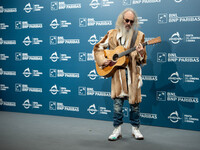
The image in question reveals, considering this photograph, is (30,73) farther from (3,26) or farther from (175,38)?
(175,38)

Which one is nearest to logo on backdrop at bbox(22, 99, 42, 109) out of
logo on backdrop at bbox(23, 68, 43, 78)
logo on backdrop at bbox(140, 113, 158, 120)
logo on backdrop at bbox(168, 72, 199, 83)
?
logo on backdrop at bbox(23, 68, 43, 78)

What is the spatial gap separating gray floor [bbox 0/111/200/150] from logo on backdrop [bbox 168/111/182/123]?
0.51 feet

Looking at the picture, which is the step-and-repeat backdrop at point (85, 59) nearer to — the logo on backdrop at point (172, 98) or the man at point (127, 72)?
the logo on backdrop at point (172, 98)

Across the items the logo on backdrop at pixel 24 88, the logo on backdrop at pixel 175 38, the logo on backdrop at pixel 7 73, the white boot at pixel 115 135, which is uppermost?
the logo on backdrop at pixel 175 38

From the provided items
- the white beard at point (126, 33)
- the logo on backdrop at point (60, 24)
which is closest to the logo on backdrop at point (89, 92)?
the logo on backdrop at point (60, 24)

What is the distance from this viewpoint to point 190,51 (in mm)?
4293

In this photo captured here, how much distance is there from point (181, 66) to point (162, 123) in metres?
0.98

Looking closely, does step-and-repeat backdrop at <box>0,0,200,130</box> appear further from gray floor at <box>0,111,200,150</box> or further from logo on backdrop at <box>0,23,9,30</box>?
gray floor at <box>0,111,200,150</box>

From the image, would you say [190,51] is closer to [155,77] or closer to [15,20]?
[155,77]

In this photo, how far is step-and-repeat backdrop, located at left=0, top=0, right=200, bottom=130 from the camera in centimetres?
434

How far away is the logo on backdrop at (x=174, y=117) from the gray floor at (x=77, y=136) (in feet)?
0.51

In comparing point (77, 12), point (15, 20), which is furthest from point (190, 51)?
point (15, 20)

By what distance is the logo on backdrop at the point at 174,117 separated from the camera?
4434 millimetres

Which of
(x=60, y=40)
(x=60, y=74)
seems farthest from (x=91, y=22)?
(x=60, y=74)
